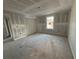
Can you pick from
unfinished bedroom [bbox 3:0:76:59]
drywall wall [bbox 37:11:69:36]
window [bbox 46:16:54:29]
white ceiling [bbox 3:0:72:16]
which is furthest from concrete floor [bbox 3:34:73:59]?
window [bbox 46:16:54:29]

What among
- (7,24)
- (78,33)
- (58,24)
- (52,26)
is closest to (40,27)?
(52,26)

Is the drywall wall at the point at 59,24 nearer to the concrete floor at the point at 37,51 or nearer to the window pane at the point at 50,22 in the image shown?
the window pane at the point at 50,22

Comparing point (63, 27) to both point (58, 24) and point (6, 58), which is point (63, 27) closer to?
point (58, 24)

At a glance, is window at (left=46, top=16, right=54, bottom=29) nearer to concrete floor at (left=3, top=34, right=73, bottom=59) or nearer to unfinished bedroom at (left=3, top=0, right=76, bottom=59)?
unfinished bedroom at (left=3, top=0, right=76, bottom=59)

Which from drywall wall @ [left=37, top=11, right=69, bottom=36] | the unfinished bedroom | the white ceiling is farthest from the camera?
drywall wall @ [left=37, top=11, right=69, bottom=36]

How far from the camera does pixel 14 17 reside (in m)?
5.77

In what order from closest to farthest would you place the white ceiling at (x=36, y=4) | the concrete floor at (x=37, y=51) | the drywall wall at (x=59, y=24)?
1. the concrete floor at (x=37, y=51)
2. the white ceiling at (x=36, y=4)
3. the drywall wall at (x=59, y=24)

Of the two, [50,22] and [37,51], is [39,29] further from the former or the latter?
[37,51]

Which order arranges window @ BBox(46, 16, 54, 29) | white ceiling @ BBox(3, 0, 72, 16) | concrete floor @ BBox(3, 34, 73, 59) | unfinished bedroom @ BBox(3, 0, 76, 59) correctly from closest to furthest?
concrete floor @ BBox(3, 34, 73, 59)
unfinished bedroom @ BBox(3, 0, 76, 59)
white ceiling @ BBox(3, 0, 72, 16)
window @ BBox(46, 16, 54, 29)

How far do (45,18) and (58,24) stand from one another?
2158 millimetres

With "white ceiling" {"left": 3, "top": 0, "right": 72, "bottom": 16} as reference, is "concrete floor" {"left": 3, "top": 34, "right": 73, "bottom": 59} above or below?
below

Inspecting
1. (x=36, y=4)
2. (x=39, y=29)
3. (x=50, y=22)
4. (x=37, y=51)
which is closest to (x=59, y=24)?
(x=50, y=22)

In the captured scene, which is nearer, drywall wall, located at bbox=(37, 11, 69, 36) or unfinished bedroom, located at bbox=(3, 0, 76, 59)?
unfinished bedroom, located at bbox=(3, 0, 76, 59)

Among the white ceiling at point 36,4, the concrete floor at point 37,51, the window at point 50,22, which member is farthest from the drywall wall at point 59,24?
the concrete floor at point 37,51
